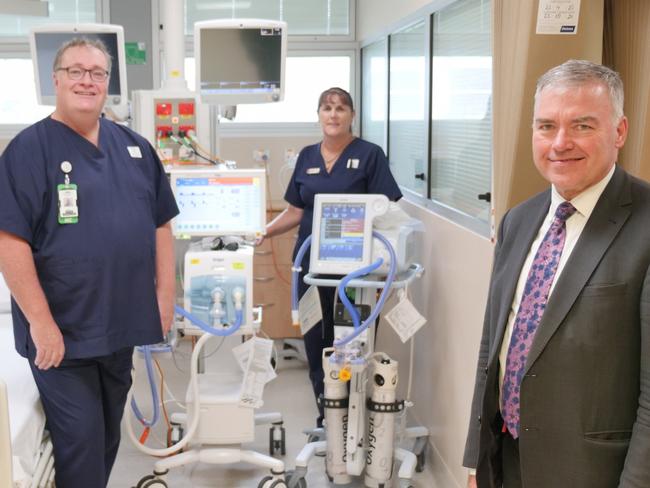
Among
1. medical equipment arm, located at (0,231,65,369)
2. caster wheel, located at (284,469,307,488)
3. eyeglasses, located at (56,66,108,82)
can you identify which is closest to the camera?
medical equipment arm, located at (0,231,65,369)

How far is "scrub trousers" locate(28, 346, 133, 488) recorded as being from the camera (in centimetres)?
246

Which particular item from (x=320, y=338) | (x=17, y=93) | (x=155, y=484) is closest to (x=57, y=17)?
(x=17, y=93)

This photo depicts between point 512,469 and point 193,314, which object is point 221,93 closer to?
point 193,314

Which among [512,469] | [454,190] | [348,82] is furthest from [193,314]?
[348,82]

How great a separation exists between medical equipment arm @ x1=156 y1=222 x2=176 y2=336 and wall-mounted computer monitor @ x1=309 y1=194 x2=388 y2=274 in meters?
0.55

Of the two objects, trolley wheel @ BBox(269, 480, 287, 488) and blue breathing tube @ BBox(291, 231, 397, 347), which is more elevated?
blue breathing tube @ BBox(291, 231, 397, 347)

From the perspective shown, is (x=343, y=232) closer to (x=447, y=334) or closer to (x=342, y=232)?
(x=342, y=232)

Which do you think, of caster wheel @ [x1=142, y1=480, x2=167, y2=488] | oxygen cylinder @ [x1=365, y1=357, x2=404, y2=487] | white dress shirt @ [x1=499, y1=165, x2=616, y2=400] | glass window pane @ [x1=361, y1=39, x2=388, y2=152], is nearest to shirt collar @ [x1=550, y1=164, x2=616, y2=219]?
white dress shirt @ [x1=499, y1=165, x2=616, y2=400]

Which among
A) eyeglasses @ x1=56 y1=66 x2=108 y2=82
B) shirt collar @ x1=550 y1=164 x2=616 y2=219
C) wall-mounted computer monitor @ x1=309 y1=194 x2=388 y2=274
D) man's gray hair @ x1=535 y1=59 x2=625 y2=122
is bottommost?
wall-mounted computer monitor @ x1=309 y1=194 x2=388 y2=274

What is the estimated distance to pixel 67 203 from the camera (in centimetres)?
240

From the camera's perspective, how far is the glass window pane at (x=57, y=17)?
18.5 ft

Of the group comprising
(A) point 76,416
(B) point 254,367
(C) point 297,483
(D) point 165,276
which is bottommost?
(C) point 297,483

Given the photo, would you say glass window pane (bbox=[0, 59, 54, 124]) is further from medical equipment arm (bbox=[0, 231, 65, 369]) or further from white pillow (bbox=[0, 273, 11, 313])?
medical equipment arm (bbox=[0, 231, 65, 369])

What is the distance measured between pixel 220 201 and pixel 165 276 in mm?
511
